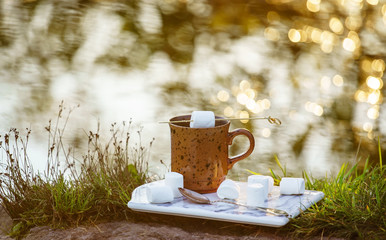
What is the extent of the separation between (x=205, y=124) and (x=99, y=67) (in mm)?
1360

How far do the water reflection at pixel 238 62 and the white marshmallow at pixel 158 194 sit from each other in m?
1.17

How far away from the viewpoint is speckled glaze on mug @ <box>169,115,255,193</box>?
6.49 ft

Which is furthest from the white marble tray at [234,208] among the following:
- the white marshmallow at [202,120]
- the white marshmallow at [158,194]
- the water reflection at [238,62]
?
the water reflection at [238,62]

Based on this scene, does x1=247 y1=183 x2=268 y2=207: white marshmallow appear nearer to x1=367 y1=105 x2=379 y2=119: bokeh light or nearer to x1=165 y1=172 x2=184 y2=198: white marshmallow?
x1=165 y1=172 x2=184 y2=198: white marshmallow

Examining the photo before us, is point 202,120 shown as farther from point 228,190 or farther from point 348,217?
point 348,217

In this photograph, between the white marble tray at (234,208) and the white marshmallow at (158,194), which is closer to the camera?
the white marble tray at (234,208)

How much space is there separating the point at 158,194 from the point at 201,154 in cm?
23

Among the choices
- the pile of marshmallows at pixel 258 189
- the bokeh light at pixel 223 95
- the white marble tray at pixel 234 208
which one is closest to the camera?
the white marble tray at pixel 234 208

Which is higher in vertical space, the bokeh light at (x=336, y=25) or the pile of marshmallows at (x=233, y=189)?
the bokeh light at (x=336, y=25)

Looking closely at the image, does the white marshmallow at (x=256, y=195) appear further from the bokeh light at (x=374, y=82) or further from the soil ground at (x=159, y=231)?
the bokeh light at (x=374, y=82)

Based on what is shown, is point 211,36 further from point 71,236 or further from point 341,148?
point 71,236

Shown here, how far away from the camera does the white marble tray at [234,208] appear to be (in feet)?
5.79

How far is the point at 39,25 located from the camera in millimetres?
3209

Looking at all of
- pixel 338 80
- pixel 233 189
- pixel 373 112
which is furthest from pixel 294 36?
pixel 233 189
